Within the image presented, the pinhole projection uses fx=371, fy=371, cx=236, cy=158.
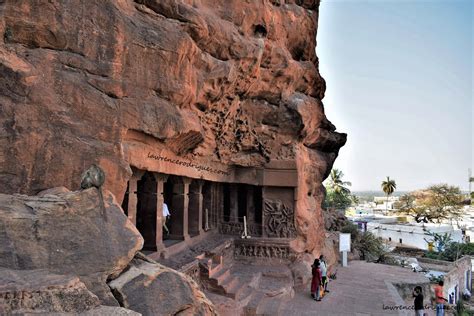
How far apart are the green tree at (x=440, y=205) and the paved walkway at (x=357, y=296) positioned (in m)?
34.0

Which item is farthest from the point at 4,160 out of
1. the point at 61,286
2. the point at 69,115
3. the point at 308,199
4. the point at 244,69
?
the point at 308,199

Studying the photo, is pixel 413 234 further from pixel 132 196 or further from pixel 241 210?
pixel 132 196

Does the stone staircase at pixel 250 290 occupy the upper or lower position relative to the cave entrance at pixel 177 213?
lower

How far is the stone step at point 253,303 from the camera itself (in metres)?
9.63

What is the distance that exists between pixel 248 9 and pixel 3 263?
33.9 ft

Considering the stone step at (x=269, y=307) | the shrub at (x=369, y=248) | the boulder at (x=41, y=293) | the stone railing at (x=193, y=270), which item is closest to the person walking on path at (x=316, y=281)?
the stone step at (x=269, y=307)

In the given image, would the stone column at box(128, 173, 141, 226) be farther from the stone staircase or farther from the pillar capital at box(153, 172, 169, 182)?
the stone staircase

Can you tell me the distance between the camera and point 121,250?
15.3 ft

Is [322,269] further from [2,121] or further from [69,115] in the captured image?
[2,121]

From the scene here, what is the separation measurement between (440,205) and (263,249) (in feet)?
135

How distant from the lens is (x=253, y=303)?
1017 centimetres

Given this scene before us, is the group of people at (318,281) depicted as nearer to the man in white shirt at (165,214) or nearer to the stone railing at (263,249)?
the stone railing at (263,249)

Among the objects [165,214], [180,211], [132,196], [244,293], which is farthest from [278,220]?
[132,196]

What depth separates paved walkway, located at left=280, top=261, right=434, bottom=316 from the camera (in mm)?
10766
